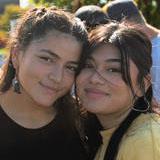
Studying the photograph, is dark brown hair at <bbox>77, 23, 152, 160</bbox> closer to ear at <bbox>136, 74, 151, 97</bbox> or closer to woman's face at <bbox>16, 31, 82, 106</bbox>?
ear at <bbox>136, 74, 151, 97</bbox>

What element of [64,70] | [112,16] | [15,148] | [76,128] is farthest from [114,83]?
[112,16]

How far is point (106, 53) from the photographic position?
2295 mm

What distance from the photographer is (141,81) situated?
233 cm

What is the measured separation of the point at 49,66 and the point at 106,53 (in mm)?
283

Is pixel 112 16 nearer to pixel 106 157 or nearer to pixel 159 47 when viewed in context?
pixel 159 47

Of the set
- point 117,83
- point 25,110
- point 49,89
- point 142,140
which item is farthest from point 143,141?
point 25,110

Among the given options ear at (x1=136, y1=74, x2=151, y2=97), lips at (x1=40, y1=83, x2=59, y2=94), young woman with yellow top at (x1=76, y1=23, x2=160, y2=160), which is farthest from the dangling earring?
ear at (x1=136, y1=74, x2=151, y2=97)

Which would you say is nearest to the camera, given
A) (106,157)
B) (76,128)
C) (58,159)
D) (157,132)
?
(157,132)

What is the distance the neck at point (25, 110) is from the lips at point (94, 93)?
29 cm

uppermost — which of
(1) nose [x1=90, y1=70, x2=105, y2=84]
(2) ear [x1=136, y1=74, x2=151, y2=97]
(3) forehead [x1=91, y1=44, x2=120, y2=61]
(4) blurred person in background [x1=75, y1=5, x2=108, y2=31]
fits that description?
(3) forehead [x1=91, y1=44, x2=120, y2=61]

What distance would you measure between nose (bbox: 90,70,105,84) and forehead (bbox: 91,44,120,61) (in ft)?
0.25

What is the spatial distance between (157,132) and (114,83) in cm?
35

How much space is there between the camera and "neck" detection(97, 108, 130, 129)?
2330 millimetres

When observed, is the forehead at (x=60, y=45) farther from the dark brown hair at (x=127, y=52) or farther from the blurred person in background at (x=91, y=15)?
the blurred person in background at (x=91, y=15)
